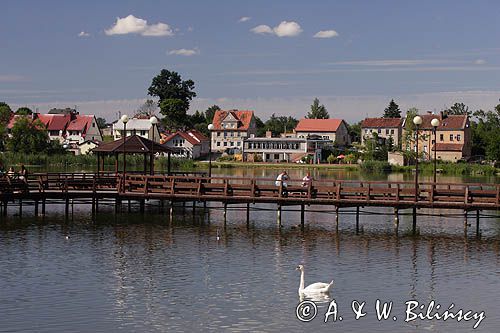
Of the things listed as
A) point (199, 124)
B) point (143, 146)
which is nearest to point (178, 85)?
point (199, 124)

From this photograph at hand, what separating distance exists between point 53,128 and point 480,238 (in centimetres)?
12683

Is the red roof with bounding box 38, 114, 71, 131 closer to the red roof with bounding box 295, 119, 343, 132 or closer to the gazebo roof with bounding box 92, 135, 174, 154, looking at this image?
the red roof with bounding box 295, 119, 343, 132

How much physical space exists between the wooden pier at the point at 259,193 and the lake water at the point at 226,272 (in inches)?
52.3

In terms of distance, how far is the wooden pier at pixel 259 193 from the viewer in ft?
127

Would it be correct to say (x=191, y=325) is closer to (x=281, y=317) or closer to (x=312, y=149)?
(x=281, y=317)

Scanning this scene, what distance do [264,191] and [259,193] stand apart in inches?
46.9

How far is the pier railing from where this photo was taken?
38.8m

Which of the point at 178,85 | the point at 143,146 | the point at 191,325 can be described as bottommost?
the point at 191,325

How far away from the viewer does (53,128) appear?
154m

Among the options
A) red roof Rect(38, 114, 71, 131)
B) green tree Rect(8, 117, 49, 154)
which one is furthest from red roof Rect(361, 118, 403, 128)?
green tree Rect(8, 117, 49, 154)

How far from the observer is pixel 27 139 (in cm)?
12019

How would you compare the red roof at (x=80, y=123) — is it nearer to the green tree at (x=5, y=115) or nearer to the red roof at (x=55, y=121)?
the red roof at (x=55, y=121)

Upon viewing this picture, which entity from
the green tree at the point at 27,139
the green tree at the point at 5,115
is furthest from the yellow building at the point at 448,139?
the green tree at the point at 5,115

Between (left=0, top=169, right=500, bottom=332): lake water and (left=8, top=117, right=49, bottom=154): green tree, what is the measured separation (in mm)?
78773
